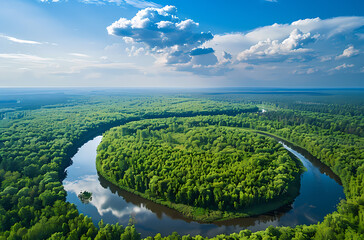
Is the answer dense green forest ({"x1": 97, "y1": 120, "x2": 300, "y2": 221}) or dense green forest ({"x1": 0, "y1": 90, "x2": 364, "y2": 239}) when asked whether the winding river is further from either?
dense green forest ({"x1": 0, "y1": 90, "x2": 364, "y2": 239})

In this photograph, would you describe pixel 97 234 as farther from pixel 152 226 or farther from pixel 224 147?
pixel 224 147

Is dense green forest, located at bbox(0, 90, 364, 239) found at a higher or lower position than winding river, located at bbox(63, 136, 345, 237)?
higher

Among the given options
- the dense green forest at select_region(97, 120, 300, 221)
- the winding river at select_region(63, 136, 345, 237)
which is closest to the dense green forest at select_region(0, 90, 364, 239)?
the winding river at select_region(63, 136, 345, 237)

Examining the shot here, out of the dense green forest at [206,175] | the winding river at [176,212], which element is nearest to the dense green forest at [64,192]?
the winding river at [176,212]

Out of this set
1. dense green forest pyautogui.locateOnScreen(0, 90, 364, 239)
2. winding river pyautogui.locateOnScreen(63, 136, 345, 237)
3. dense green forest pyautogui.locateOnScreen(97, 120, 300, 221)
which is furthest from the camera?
dense green forest pyautogui.locateOnScreen(97, 120, 300, 221)

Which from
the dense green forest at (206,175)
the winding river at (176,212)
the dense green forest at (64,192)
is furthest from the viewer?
the dense green forest at (206,175)

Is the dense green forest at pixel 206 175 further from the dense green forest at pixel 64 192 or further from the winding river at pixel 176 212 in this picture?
the dense green forest at pixel 64 192

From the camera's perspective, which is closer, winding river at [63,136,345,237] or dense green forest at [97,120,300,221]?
winding river at [63,136,345,237]
